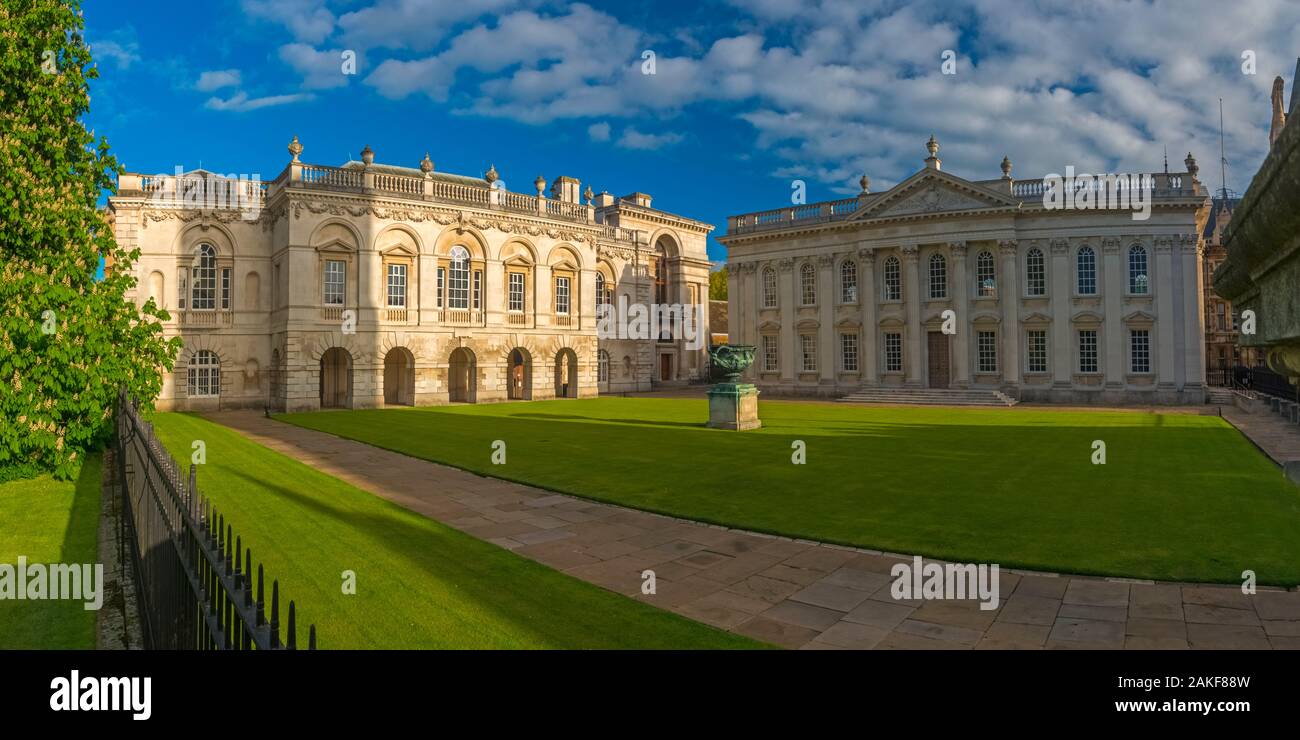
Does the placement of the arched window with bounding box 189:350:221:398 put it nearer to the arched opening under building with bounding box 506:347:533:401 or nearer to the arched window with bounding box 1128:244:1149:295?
the arched opening under building with bounding box 506:347:533:401

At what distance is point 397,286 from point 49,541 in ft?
97.8

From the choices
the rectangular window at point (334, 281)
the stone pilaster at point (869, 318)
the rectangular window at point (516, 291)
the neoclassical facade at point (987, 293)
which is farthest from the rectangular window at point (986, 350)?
the rectangular window at point (334, 281)

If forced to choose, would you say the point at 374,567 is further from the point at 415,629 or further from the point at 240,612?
the point at 240,612

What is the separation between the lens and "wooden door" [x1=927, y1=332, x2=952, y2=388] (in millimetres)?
42312

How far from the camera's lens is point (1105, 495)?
447 inches

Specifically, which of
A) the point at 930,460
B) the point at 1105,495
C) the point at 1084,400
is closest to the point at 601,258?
the point at 1084,400

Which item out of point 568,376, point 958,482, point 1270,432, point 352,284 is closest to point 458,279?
point 352,284

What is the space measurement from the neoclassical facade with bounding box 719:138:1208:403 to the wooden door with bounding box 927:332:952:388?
2.8 inches

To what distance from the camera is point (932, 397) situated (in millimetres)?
39312

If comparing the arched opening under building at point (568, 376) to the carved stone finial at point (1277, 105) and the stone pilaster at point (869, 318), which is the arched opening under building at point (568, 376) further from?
the carved stone finial at point (1277, 105)

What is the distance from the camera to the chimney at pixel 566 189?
50.5 meters

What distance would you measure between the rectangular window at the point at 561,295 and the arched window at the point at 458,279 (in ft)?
20.9

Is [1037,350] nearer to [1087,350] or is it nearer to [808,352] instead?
[1087,350]

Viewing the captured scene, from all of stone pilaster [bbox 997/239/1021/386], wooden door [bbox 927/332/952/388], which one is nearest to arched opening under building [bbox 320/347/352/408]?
wooden door [bbox 927/332/952/388]
